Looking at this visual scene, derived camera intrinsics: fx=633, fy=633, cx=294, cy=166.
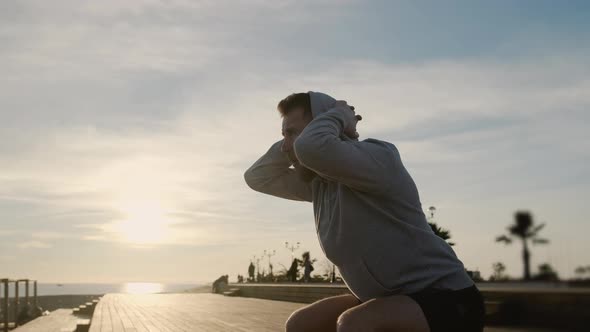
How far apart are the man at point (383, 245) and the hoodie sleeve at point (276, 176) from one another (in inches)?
14.6

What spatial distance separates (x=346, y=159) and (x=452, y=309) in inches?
18.5

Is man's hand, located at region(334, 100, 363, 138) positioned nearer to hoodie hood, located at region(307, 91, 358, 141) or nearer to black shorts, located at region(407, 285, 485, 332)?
hoodie hood, located at region(307, 91, 358, 141)

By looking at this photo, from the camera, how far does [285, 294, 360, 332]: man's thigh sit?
1.93 metres

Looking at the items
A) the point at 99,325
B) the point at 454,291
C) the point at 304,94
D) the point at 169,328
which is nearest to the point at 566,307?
the point at 454,291

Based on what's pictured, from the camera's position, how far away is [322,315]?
1.93 metres

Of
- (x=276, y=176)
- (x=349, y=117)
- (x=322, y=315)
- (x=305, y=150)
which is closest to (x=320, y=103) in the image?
(x=349, y=117)

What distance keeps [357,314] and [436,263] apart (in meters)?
0.26

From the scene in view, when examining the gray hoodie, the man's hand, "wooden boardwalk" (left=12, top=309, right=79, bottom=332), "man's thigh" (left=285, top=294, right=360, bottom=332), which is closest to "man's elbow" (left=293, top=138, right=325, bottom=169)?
the gray hoodie

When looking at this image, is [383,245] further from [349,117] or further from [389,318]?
[349,117]

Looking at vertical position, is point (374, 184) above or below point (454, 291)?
above

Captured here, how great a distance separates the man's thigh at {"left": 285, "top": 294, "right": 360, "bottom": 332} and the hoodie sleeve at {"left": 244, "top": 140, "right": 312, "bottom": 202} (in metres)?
0.35

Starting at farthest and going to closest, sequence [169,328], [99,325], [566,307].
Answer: [99,325] < [169,328] < [566,307]

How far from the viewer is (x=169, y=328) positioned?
6.59 metres

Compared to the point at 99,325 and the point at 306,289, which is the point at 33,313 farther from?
the point at 99,325
